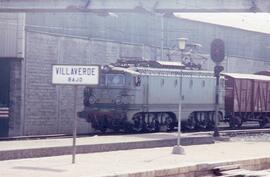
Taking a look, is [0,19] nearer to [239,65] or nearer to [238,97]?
[238,97]

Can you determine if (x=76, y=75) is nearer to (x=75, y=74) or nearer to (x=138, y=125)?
(x=75, y=74)

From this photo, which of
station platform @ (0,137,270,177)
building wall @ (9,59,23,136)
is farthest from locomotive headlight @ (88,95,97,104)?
station platform @ (0,137,270,177)

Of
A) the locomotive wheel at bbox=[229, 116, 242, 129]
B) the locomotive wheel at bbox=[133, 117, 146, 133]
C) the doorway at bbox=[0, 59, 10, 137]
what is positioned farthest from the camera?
the locomotive wheel at bbox=[229, 116, 242, 129]

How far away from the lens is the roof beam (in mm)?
25453

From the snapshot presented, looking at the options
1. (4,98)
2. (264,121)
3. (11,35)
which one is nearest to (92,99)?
(11,35)

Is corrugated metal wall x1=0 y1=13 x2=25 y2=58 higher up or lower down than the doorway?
higher up

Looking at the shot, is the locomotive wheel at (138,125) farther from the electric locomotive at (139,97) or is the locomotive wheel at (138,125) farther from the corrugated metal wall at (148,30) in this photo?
the corrugated metal wall at (148,30)

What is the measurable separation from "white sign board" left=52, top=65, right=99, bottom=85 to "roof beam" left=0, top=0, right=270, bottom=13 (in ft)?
46.8

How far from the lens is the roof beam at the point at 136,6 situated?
25.5 m

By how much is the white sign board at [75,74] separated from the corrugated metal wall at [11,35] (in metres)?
18.3

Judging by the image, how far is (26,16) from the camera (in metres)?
31.2

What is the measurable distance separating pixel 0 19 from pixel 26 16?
1.54 m

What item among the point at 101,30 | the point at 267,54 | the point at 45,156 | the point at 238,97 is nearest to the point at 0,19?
the point at 101,30

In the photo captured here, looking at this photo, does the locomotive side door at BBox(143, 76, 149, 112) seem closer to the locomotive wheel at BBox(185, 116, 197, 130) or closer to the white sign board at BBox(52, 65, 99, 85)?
the locomotive wheel at BBox(185, 116, 197, 130)
